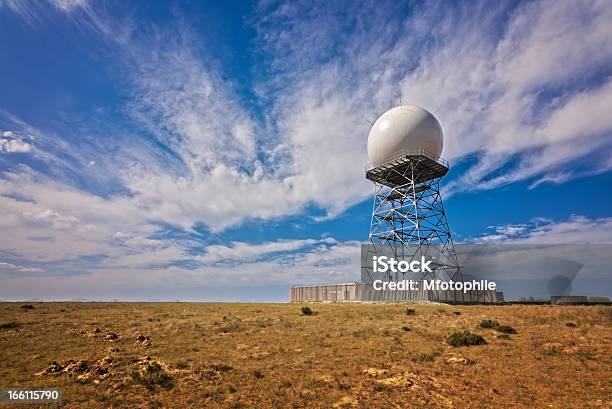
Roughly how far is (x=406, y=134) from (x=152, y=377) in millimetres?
44969

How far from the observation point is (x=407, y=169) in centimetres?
5156

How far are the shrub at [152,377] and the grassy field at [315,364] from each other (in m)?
0.05

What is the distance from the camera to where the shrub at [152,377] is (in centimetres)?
1434

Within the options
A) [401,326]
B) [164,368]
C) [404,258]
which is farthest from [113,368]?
[404,258]

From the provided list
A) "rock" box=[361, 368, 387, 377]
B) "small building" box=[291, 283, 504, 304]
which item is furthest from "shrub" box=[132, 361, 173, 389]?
"small building" box=[291, 283, 504, 304]

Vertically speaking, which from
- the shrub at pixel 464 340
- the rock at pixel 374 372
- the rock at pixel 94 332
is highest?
the shrub at pixel 464 340

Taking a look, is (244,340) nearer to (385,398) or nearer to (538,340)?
(385,398)

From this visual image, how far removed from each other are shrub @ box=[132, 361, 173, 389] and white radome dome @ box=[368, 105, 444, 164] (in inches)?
1711

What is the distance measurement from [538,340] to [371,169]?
3548 cm

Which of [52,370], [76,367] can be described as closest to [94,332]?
[52,370]

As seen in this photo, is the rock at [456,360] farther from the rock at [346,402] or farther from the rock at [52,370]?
the rock at [52,370]

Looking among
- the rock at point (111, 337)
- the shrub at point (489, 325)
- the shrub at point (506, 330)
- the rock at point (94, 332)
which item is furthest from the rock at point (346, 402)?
the rock at point (94, 332)

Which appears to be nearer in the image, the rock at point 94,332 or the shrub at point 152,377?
the shrub at point 152,377

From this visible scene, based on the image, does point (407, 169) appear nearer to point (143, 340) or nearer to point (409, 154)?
point (409, 154)
